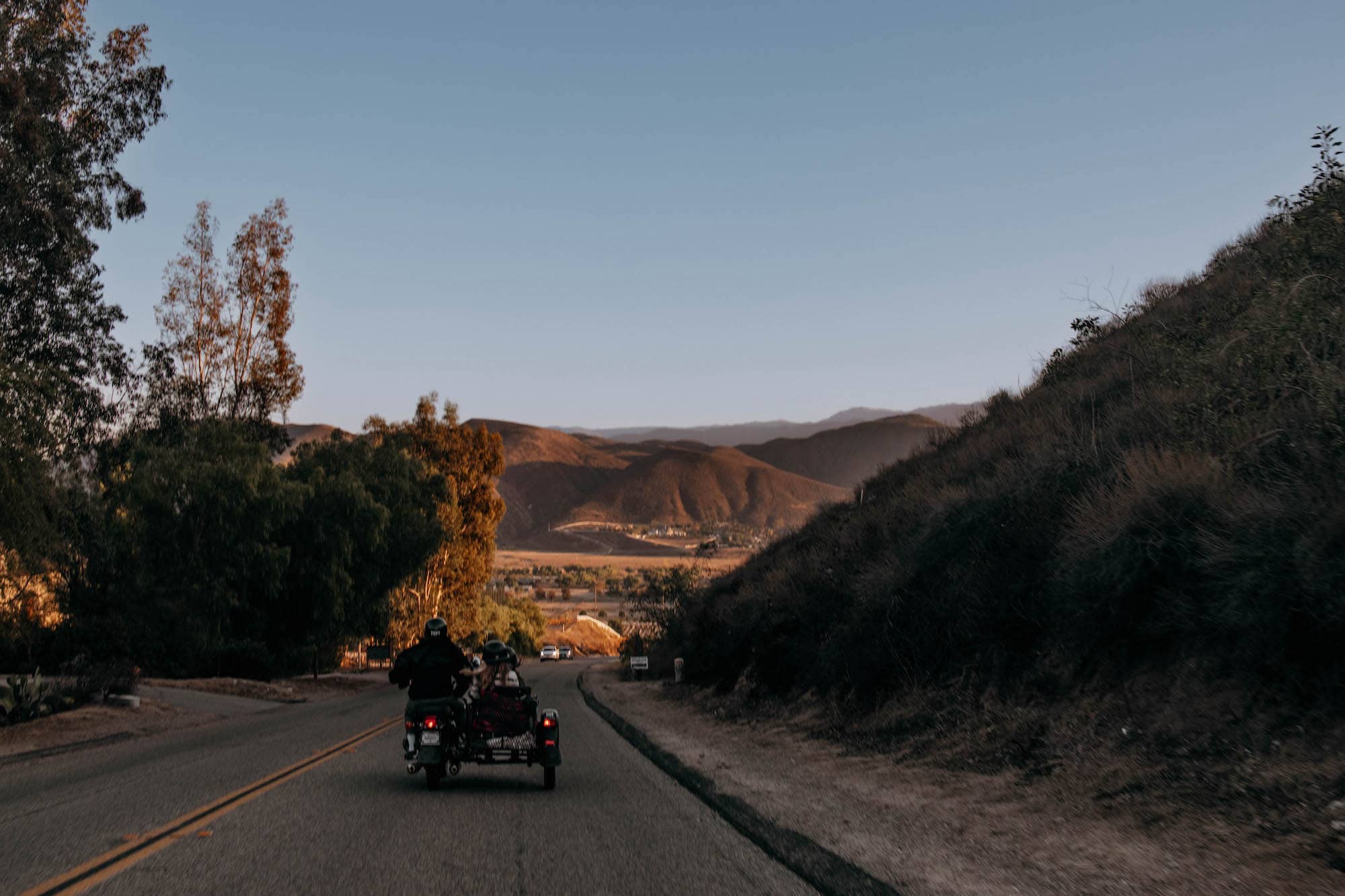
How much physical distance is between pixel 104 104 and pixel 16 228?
17.4 ft

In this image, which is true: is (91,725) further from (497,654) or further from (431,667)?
(497,654)

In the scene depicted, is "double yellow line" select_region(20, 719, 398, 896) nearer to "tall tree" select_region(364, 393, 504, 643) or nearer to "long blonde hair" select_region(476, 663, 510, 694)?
"long blonde hair" select_region(476, 663, 510, 694)

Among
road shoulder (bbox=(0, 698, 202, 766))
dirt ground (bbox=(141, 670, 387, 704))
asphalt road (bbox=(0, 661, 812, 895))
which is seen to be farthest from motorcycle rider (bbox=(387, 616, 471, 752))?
dirt ground (bbox=(141, 670, 387, 704))

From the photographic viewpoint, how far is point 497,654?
11.9m

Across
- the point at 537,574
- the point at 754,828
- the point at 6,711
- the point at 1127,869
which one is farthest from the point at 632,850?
the point at 537,574

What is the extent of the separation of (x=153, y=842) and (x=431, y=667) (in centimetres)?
380

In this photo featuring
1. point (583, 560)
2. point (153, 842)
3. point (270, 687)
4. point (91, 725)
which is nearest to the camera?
point (153, 842)

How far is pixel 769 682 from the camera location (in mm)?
23297

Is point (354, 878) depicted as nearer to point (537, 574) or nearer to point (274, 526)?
point (274, 526)

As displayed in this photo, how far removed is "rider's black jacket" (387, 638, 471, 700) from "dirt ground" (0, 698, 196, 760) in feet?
23.8

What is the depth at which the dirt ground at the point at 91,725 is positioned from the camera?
1698 cm

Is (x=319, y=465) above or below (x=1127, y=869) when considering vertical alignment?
above

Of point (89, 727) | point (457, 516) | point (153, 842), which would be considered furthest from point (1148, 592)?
point (457, 516)

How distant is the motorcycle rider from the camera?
38.9 ft
